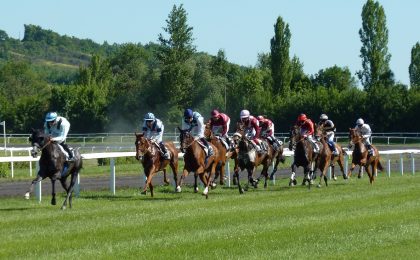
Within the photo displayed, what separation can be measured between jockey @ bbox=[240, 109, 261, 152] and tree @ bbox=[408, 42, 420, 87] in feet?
264

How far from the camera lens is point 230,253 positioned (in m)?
12.5

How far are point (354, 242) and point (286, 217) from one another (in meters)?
3.88

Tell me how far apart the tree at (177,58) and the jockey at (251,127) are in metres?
63.9

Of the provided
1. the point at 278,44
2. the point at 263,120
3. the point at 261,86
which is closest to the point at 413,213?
the point at 263,120

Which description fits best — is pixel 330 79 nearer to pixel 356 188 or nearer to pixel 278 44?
pixel 278 44

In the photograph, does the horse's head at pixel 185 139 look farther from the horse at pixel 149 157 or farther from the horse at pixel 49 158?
the horse at pixel 49 158

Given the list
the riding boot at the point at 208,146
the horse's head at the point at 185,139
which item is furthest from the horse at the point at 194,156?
the riding boot at the point at 208,146

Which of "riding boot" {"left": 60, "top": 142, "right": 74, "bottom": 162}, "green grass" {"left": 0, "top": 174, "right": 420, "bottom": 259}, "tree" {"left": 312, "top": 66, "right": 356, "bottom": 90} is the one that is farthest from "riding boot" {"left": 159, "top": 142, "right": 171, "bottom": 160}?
"tree" {"left": 312, "top": 66, "right": 356, "bottom": 90}

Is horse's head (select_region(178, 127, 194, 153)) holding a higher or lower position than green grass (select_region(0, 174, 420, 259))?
higher

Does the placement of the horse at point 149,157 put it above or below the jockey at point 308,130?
below

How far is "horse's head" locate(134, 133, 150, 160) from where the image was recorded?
23131 millimetres

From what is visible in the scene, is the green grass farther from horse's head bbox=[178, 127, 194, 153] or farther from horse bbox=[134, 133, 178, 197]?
horse's head bbox=[178, 127, 194, 153]

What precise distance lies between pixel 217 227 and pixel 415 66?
3708 inches

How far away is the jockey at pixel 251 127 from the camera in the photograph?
2686 cm
